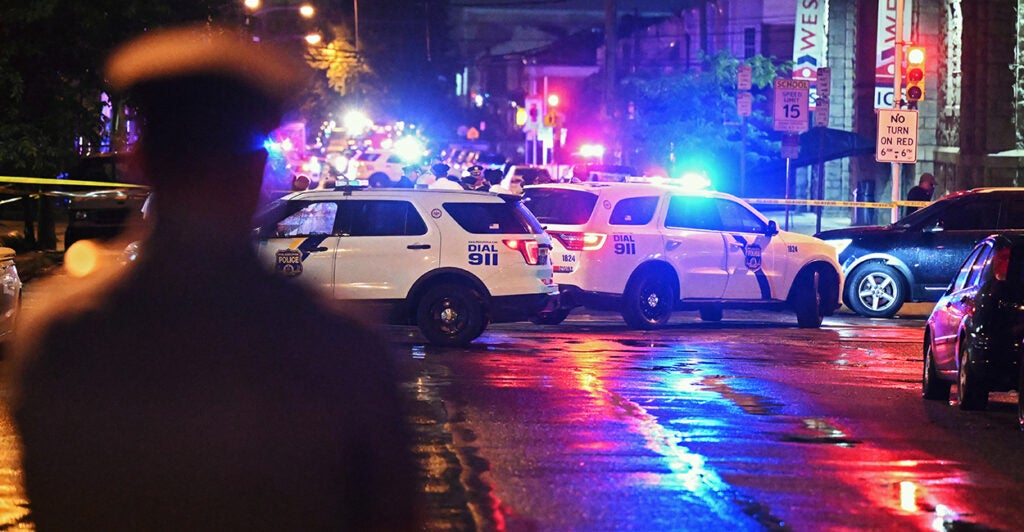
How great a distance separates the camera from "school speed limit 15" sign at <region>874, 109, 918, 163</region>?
84.2 ft

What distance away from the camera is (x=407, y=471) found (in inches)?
150

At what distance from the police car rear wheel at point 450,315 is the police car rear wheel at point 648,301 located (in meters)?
3.17

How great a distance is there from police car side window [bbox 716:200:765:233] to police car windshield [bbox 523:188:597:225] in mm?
2128

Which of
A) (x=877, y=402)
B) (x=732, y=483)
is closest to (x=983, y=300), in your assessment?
(x=877, y=402)

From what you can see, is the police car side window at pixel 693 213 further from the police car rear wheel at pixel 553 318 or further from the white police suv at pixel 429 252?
the white police suv at pixel 429 252

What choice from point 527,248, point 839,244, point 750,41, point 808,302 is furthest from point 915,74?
point 750,41

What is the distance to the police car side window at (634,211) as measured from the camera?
18.0m

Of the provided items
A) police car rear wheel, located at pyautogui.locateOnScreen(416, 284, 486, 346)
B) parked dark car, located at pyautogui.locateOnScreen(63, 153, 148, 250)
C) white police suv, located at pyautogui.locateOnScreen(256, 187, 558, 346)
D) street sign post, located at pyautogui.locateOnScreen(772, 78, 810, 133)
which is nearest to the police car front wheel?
white police suv, located at pyautogui.locateOnScreen(256, 187, 558, 346)

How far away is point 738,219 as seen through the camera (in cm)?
1934

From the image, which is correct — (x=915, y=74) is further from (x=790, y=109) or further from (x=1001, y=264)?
(x=1001, y=264)

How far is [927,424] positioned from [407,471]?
7.66 metres

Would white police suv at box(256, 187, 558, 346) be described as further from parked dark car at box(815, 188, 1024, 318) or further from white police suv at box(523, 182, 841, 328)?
parked dark car at box(815, 188, 1024, 318)

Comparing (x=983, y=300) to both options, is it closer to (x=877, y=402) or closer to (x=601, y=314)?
(x=877, y=402)

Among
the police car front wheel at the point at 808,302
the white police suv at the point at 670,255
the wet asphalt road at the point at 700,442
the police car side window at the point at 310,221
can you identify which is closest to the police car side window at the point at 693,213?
the white police suv at the point at 670,255
